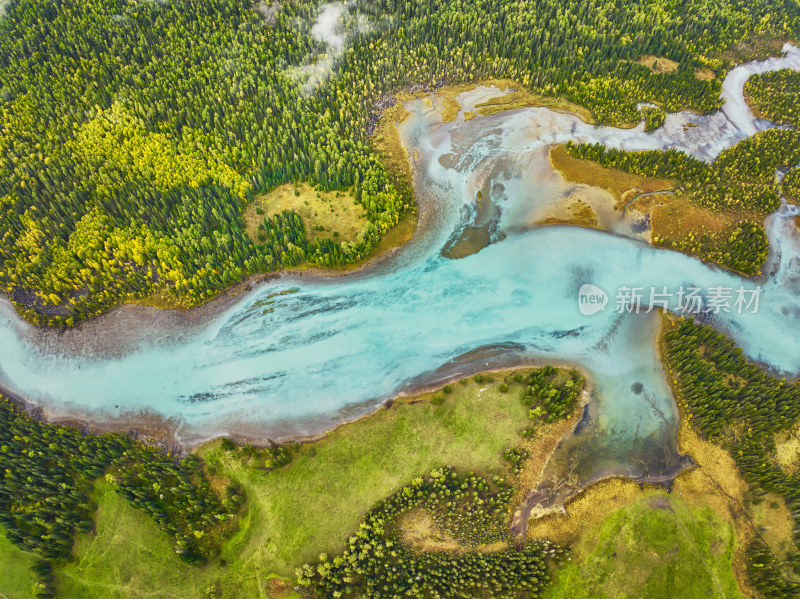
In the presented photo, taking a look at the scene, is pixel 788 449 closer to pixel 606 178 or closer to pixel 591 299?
pixel 591 299

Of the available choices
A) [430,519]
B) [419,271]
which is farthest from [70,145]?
[430,519]

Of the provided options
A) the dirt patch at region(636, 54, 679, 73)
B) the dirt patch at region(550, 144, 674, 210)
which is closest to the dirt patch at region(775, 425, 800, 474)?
the dirt patch at region(550, 144, 674, 210)

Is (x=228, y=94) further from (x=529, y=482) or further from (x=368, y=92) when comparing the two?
(x=529, y=482)

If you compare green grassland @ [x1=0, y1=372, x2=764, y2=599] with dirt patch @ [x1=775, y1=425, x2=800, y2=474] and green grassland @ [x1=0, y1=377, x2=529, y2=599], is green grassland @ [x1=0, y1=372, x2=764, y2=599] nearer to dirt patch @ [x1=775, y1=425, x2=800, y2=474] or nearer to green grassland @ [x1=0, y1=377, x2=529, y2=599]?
green grassland @ [x1=0, y1=377, x2=529, y2=599]

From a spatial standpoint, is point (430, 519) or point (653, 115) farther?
point (653, 115)

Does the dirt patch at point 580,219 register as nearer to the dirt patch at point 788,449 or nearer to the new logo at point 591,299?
the new logo at point 591,299

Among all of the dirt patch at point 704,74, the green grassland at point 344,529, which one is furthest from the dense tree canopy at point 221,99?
the green grassland at point 344,529

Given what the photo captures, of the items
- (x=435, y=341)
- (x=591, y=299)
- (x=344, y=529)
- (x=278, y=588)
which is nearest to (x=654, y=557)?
(x=591, y=299)
